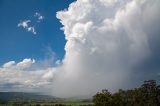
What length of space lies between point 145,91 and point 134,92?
23.4ft

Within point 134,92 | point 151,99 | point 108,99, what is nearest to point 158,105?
point 151,99

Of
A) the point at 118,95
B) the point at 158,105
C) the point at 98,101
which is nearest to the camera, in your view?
the point at 98,101

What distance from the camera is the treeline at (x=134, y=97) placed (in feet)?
368

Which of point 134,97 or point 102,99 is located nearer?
point 102,99

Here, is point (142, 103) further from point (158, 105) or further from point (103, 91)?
point (103, 91)

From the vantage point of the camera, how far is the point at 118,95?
12681 cm

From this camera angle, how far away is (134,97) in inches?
5000

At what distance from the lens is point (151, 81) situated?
12119 cm

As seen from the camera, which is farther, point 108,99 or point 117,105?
point 117,105

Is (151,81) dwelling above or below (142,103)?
above

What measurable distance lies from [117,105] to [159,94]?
66.6 feet

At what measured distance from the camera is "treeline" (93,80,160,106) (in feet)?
368

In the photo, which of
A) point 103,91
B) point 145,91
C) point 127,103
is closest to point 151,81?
point 145,91

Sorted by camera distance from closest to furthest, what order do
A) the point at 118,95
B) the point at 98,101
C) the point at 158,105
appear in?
1. the point at 98,101
2. the point at 158,105
3. the point at 118,95
